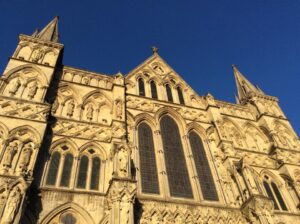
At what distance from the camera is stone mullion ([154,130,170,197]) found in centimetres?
1478

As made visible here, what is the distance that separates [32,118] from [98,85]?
21.3ft

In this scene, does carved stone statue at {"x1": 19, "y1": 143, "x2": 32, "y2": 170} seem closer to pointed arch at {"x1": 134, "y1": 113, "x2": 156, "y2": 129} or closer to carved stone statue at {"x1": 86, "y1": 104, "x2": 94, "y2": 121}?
carved stone statue at {"x1": 86, "y1": 104, "x2": 94, "y2": 121}

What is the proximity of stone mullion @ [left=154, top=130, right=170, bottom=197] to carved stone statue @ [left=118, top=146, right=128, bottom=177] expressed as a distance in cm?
305

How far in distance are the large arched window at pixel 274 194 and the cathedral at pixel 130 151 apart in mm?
78

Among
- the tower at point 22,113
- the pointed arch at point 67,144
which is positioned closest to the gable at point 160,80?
the tower at point 22,113

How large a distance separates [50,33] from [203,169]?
15.4 metres

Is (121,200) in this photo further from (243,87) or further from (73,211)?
(243,87)

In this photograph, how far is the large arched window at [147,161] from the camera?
14.8 metres

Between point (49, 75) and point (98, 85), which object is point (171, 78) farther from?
point (49, 75)

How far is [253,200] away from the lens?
1420 cm

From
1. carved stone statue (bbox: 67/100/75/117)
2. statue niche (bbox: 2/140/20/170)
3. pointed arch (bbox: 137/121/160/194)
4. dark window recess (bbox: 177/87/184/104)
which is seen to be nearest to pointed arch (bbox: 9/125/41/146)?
statue niche (bbox: 2/140/20/170)

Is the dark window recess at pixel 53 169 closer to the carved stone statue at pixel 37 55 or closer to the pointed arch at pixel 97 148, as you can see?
the pointed arch at pixel 97 148

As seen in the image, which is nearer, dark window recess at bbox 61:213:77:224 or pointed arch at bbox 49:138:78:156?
dark window recess at bbox 61:213:77:224

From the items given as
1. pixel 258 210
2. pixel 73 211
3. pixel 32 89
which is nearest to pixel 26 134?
pixel 32 89
